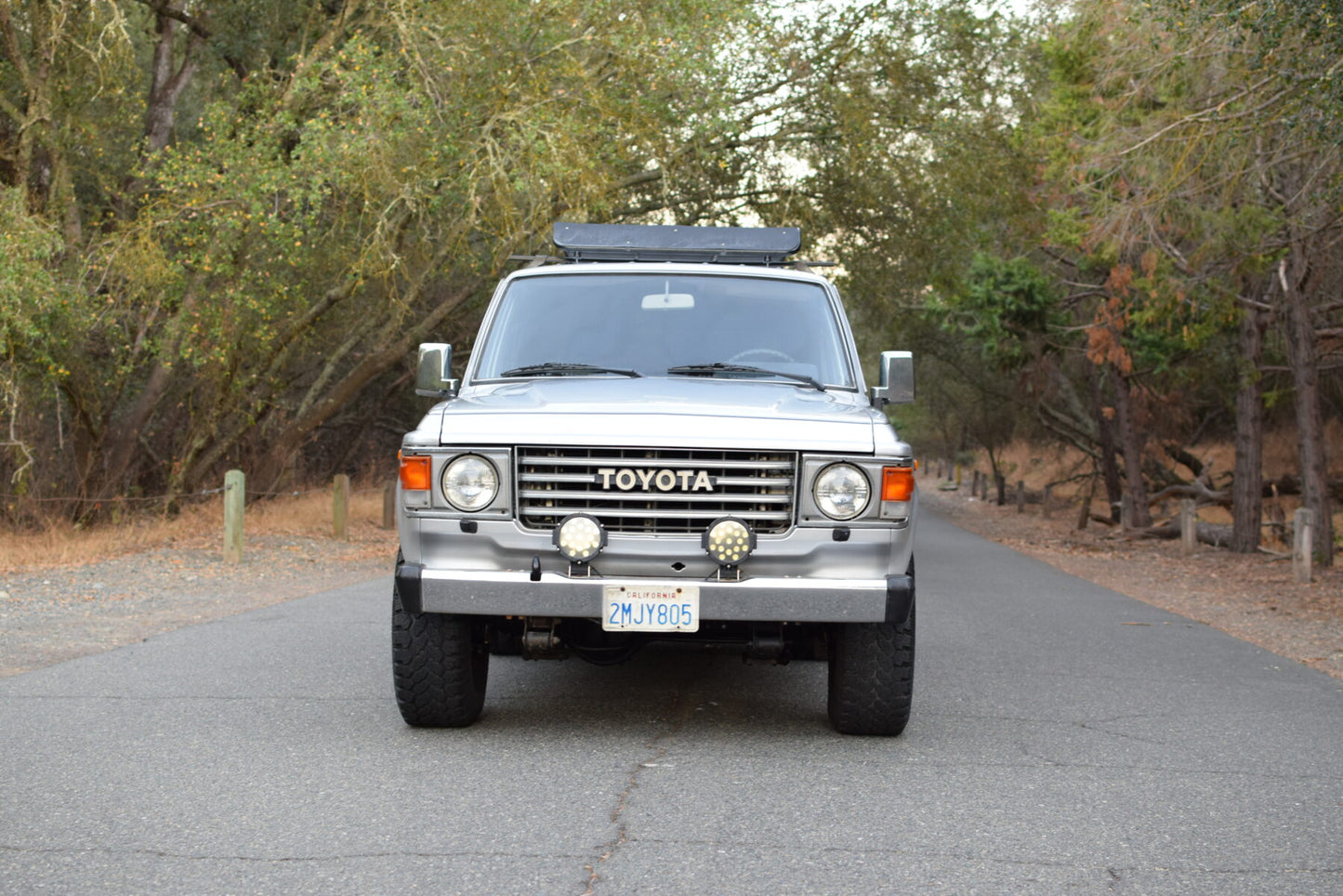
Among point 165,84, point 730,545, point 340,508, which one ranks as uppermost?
point 165,84

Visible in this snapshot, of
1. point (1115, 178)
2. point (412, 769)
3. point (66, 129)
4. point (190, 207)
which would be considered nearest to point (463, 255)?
point (190, 207)

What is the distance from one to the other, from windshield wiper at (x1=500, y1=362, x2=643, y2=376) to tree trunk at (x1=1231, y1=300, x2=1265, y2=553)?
16.1m

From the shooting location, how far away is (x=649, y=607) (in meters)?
5.99

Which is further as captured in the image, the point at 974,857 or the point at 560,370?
the point at 560,370

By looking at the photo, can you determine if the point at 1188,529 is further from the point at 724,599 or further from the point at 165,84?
the point at 724,599

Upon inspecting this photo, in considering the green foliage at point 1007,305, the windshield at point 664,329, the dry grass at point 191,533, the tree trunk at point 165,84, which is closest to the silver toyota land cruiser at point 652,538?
the windshield at point 664,329

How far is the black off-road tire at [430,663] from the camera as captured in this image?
20.8ft

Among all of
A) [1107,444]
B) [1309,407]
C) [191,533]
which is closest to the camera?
[191,533]

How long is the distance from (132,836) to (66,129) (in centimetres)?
1486

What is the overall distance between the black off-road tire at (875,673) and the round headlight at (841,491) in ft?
1.64

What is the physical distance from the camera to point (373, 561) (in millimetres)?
16781

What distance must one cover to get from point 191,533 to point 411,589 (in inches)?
522

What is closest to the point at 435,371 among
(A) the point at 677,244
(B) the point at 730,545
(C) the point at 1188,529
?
(A) the point at 677,244

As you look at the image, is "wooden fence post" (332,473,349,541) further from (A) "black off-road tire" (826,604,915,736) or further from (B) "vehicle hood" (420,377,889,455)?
Answer: (A) "black off-road tire" (826,604,915,736)
